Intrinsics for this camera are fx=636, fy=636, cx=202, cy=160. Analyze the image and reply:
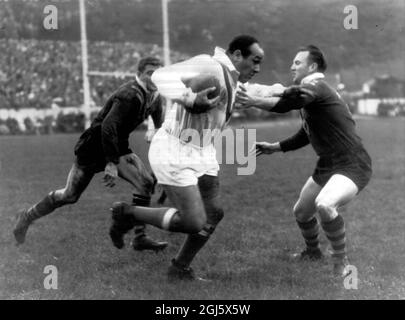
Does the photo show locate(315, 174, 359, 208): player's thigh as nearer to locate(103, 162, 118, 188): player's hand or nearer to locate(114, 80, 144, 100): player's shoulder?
locate(103, 162, 118, 188): player's hand

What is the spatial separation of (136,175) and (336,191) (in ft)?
6.67

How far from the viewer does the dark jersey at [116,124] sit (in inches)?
233

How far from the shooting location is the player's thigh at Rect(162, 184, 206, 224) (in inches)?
192

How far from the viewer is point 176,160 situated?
4.92 meters

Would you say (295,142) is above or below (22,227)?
above

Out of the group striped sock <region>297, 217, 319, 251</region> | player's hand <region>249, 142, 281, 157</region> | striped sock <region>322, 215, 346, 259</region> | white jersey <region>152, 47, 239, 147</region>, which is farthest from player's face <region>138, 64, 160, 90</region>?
striped sock <region>322, 215, 346, 259</region>

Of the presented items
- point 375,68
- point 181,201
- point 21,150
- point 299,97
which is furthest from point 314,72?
point 375,68

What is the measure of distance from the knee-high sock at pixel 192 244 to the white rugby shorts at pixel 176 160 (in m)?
0.49

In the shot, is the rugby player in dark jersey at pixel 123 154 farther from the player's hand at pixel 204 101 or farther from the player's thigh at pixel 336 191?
the player's thigh at pixel 336 191

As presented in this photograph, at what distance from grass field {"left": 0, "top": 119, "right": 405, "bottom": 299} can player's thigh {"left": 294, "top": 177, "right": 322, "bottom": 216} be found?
0.49 metres

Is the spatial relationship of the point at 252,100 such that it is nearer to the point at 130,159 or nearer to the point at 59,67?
the point at 130,159

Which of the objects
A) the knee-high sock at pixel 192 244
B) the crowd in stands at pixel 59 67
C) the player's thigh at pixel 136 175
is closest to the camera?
the knee-high sock at pixel 192 244

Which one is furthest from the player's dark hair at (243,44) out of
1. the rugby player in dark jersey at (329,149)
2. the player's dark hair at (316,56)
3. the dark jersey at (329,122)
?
the player's dark hair at (316,56)

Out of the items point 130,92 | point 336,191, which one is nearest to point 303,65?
point 336,191
